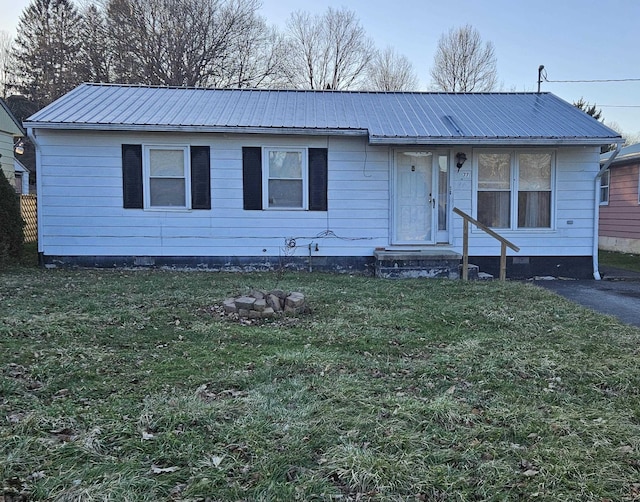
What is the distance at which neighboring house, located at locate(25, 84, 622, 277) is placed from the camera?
891 centimetres

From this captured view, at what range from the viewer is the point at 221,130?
8.70 metres

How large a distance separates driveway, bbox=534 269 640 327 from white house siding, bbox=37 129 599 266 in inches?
34.1

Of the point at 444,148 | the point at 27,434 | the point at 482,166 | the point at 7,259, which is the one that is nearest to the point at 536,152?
the point at 482,166

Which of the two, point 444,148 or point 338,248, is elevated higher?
point 444,148

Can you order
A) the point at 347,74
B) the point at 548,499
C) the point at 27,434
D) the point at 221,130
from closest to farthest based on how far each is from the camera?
the point at 548,499, the point at 27,434, the point at 221,130, the point at 347,74

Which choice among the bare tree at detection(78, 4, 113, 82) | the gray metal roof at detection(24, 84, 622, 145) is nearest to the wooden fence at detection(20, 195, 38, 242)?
the gray metal roof at detection(24, 84, 622, 145)

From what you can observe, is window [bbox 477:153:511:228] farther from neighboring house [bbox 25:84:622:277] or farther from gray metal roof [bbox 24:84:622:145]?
gray metal roof [bbox 24:84:622:145]

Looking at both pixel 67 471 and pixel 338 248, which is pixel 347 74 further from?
pixel 67 471

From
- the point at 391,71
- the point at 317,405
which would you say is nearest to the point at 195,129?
the point at 317,405

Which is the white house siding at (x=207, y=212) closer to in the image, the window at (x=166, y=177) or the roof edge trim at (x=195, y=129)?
the window at (x=166, y=177)

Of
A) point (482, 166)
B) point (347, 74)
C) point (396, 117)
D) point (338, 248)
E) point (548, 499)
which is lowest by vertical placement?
point (548, 499)

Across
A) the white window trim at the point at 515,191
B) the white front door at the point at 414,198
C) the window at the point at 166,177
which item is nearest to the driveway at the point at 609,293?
the white window trim at the point at 515,191

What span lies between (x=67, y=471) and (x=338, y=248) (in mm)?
7334

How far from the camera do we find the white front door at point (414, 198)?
9.44 meters
